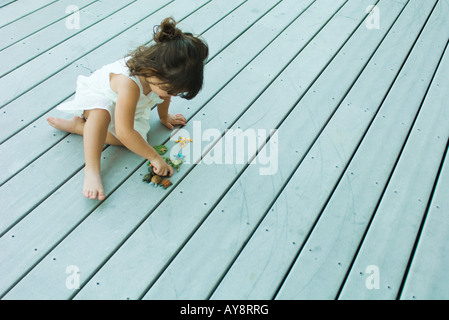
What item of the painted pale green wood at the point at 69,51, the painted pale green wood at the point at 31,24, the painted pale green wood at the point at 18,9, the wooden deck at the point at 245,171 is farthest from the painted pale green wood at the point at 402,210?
the painted pale green wood at the point at 18,9

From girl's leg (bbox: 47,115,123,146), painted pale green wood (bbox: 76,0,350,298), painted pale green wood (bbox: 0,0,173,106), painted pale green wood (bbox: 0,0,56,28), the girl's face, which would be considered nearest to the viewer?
painted pale green wood (bbox: 76,0,350,298)

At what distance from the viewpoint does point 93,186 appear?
1.38 meters

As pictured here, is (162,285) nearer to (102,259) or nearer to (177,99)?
(102,259)

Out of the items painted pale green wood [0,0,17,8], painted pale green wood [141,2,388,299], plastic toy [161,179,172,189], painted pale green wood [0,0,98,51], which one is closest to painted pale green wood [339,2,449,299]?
painted pale green wood [141,2,388,299]

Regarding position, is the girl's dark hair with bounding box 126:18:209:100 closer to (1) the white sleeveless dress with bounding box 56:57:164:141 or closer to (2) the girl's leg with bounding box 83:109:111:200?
(1) the white sleeveless dress with bounding box 56:57:164:141

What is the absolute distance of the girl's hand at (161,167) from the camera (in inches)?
56.6

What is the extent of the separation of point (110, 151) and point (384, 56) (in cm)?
132

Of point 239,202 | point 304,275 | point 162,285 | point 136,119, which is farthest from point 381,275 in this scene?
point 136,119

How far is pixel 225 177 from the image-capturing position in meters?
1.48

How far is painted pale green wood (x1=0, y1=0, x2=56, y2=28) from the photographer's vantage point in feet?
6.80

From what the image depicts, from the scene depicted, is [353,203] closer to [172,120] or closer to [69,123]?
[172,120]

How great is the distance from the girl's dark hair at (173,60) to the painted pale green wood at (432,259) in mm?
842

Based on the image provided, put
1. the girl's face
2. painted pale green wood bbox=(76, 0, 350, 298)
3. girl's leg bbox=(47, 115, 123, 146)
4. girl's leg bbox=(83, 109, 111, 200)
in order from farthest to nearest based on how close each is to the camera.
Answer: girl's leg bbox=(47, 115, 123, 146)
girl's leg bbox=(83, 109, 111, 200)
the girl's face
painted pale green wood bbox=(76, 0, 350, 298)
